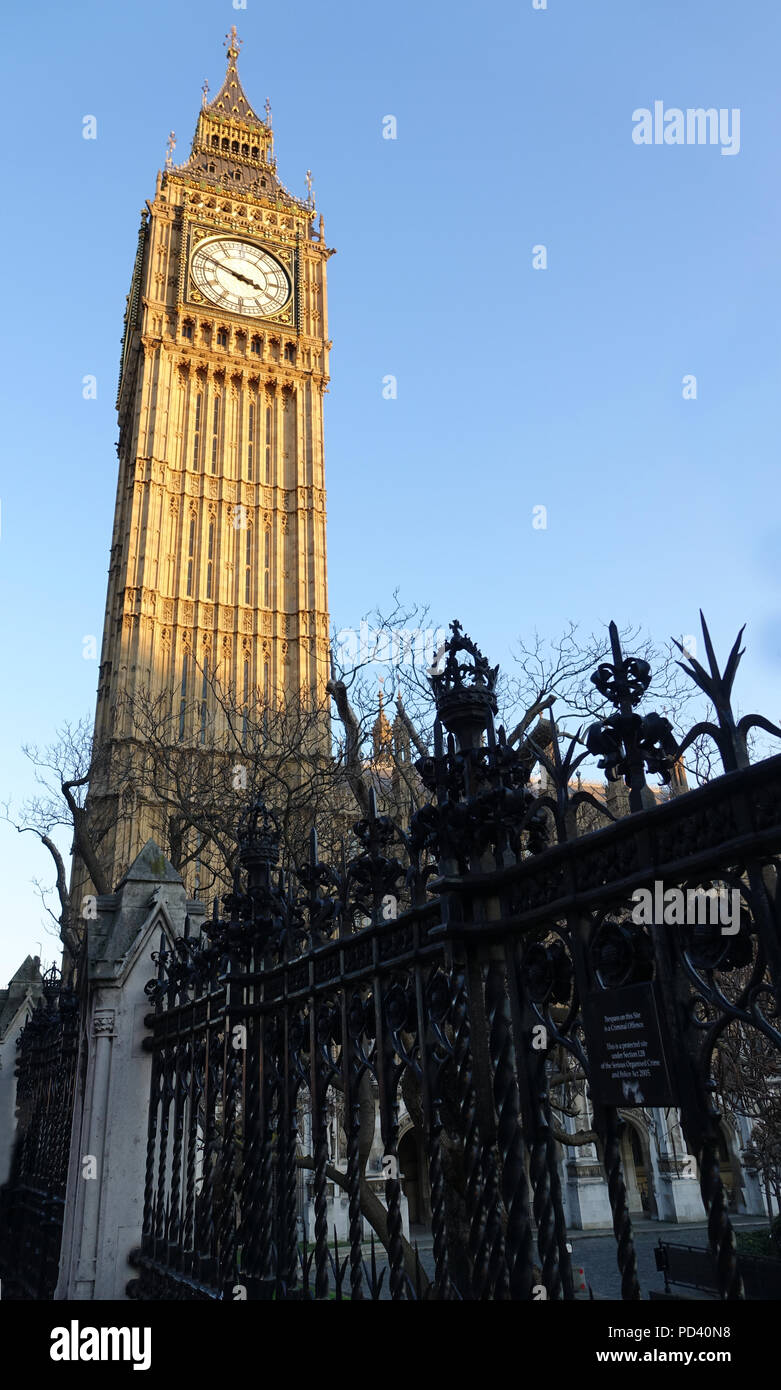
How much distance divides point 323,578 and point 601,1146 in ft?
132

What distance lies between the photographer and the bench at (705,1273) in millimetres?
10109

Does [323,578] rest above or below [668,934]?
Answer: above

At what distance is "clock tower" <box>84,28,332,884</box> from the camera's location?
39031 millimetres

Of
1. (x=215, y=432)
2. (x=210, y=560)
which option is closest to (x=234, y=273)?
(x=215, y=432)

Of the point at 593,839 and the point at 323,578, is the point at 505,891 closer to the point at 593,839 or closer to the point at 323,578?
the point at 593,839

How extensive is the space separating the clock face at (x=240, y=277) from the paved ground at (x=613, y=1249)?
4038 cm

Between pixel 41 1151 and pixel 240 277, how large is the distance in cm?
4521

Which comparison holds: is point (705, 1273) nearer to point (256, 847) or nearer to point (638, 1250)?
point (638, 1250)

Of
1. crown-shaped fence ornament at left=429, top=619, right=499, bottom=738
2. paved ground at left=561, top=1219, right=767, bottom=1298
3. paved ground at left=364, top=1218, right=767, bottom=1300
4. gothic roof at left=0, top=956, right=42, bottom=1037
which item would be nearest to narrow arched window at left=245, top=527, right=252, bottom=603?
paved ground at left=364, top=1218, right=767, bottom=1300

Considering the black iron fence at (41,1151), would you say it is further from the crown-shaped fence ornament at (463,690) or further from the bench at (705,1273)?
the bench at (705,1273)

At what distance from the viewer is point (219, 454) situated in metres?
43.3

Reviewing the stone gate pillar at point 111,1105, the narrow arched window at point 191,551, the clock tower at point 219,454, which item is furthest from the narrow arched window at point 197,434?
the stone gate pillar at point 111,1105
